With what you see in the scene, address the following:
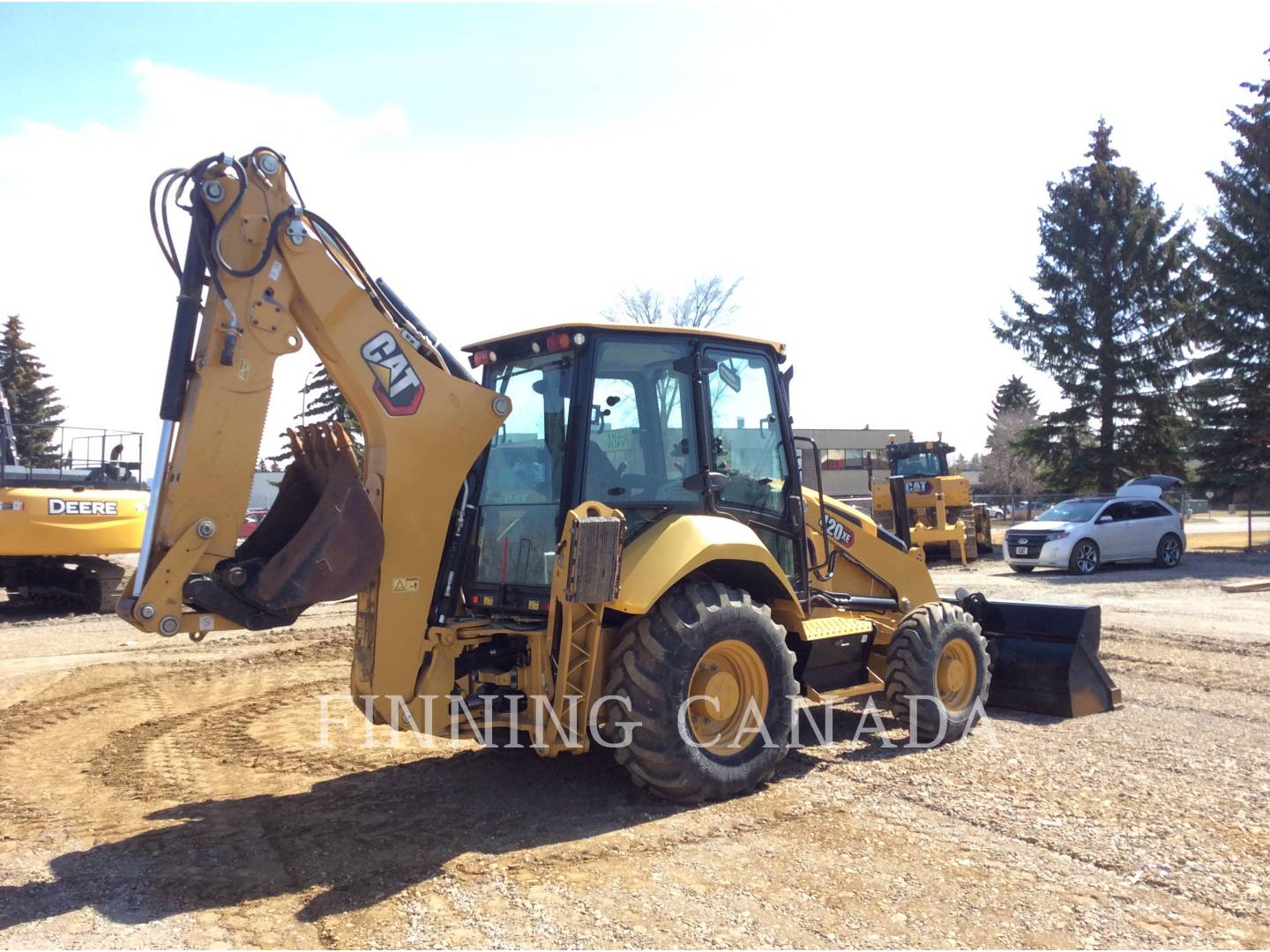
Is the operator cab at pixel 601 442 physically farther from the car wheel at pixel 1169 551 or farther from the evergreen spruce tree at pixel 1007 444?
the evergreen spruce tree at pixel 1007 444

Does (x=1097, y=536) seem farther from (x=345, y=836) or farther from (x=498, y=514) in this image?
(x=345, y=836)

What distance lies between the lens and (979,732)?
7309 mm

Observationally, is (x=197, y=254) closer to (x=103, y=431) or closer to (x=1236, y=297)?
(x=103, y=431)

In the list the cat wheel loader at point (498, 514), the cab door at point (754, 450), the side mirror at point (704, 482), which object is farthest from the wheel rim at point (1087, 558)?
the side mirror at point (704, 482)

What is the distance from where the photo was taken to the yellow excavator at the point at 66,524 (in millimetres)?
13734

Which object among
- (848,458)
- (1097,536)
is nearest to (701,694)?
(1097,536)

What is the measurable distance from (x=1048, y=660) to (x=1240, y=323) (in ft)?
82.2

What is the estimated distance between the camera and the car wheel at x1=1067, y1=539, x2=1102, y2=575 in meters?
20.6

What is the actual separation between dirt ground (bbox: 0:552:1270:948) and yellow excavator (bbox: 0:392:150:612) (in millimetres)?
6248

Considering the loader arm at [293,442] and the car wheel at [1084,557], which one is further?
the car wheel at [1084,557]

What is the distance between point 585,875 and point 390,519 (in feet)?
6.52

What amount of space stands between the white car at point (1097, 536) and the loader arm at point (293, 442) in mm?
17645

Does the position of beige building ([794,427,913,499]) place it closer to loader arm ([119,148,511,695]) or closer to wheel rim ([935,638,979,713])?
wheel rim ([935,638,979,713])

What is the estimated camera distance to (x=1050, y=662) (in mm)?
7824
